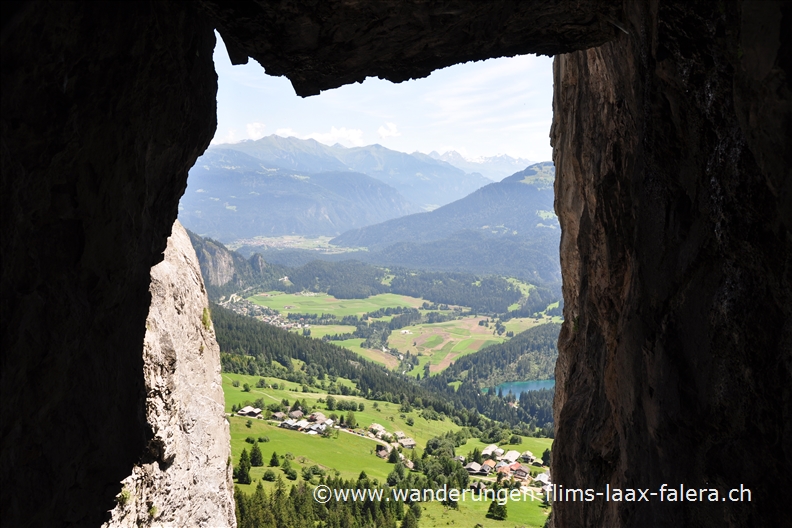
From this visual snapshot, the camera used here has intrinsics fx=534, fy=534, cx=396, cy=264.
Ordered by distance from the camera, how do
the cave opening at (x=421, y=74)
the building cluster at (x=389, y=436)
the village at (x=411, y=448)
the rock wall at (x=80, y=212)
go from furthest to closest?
the building cluster at (x=389, y=436)
the village at (x=411, y=448)
the rock wall at (x=80, y=212)
the cave opening at (x=421, y=74)

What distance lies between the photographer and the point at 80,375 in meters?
9.24

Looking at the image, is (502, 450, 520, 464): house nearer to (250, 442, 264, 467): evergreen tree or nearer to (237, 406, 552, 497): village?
(237, 406, 552, 497): village

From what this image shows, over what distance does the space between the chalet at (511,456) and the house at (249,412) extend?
173 ft

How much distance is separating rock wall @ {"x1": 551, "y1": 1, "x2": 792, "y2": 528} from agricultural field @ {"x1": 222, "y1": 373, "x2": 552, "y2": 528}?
2448 inches

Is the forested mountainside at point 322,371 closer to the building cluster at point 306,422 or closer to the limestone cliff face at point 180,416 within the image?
the building cluster at point 306,422

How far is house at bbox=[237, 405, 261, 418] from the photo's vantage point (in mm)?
112338

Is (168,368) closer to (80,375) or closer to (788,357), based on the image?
(80,375)

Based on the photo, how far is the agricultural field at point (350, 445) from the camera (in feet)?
252

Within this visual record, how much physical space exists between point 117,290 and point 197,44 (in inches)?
188

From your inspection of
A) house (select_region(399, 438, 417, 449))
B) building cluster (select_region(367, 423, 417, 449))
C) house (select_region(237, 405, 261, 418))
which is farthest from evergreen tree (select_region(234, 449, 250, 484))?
house (select_region(399, 438, 417, 449))

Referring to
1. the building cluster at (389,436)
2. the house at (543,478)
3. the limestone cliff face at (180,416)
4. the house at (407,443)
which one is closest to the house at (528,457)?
the house at (543,478)

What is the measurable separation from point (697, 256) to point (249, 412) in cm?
11532

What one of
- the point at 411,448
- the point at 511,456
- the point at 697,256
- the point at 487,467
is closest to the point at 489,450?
the point at 511,456

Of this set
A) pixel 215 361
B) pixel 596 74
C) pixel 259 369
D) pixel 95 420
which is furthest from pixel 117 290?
pixel 259 369
